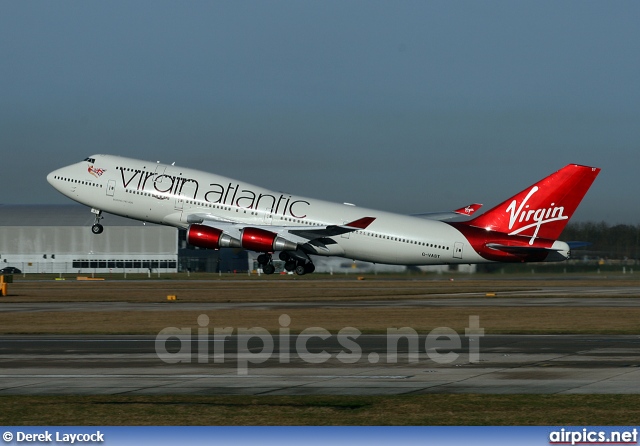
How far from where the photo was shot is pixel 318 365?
85.5 ft

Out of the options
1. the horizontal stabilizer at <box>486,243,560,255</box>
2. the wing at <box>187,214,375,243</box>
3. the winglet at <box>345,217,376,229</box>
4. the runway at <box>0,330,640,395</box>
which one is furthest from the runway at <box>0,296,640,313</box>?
the runway at <box>0,330,640,395</box>

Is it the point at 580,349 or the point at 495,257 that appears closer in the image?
the point at 580,349

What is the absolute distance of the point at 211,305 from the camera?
52.0 meters

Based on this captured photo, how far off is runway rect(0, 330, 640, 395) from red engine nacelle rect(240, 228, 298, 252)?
27006 mm

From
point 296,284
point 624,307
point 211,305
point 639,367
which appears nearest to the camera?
point 639,367

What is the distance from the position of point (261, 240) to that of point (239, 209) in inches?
116

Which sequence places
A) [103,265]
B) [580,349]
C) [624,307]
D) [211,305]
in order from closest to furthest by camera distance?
[580,349] < [624,307] < [211,305] < [103,265]

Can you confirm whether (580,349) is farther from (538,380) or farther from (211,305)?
(211,305)

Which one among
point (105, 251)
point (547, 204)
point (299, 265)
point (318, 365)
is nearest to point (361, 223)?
point (299, 265)

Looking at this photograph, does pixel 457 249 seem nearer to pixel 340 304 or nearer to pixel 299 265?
pixel 299 265

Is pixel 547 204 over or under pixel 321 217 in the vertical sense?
over

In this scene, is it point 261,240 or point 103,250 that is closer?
point 261,240

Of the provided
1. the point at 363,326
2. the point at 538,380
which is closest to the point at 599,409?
the point at 538,380

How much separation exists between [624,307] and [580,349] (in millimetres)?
19902
